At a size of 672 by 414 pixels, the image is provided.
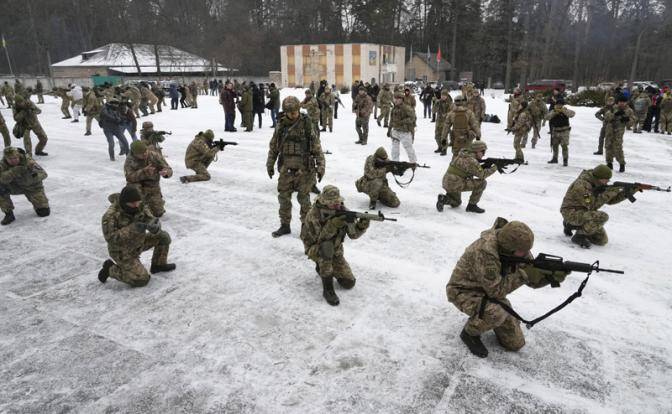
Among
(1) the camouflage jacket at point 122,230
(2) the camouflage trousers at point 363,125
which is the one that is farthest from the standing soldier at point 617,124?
(1) the camouflage jacket at point 122,230

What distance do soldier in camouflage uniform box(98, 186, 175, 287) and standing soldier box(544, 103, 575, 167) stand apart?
8807mm

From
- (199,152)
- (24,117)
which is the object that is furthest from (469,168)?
(24,117)

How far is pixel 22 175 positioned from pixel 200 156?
327cm

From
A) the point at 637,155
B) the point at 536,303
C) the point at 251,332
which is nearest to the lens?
the point at 251,332

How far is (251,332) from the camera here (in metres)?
4.09

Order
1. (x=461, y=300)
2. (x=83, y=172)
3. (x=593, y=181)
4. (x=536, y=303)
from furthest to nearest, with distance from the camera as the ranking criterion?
(x=83, y=172) → (x=593, y=181) → (x=536, y=303) → (x=461, y=300)

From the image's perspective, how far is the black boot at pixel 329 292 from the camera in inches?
179

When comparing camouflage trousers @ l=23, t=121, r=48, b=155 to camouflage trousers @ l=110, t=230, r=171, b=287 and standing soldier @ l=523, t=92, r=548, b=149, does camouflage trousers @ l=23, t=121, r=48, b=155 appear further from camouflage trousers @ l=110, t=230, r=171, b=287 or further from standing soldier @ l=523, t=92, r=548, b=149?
standing soldier @ l=523, t=92, r=548, b=149

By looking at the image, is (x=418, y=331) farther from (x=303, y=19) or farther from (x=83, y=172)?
(x=303, y=19)

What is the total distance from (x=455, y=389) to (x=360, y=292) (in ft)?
5.42

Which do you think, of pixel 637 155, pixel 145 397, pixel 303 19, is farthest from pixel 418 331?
pixel 303 19

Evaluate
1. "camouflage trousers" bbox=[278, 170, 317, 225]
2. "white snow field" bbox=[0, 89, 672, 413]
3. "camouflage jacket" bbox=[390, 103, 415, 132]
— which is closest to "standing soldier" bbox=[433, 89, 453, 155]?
"camouflage jacket" bbox=[390, 103, 415, 132]

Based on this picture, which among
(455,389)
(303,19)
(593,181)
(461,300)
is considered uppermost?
(303,19)

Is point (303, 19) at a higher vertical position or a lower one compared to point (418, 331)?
higher
